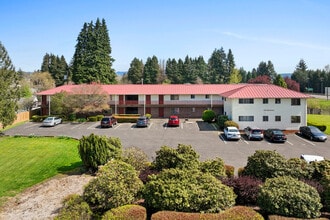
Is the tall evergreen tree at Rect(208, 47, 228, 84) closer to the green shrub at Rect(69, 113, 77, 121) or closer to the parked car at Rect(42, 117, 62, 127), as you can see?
the green shrub at Rect(69, 113, 77, 121)

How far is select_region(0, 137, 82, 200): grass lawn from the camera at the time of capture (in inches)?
660

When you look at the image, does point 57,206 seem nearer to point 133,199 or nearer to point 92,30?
point 133,199

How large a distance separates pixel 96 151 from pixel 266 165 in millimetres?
9463

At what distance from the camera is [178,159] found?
13.5 m

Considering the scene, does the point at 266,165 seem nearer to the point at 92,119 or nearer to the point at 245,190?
the point at 245,190

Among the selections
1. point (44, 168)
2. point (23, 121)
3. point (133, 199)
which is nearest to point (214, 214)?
point (133, 199)

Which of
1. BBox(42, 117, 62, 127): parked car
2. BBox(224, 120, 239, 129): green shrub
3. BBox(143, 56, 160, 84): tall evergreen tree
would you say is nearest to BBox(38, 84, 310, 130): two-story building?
BBox(224, 120, 239, 129): green shrub

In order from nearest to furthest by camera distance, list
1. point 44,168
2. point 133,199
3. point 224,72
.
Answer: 1. point 133,199
2. point 44,168
3. point 224,72

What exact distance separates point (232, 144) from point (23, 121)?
3157cm

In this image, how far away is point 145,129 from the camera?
36.3m

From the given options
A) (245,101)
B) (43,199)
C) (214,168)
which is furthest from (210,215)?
(245,101)

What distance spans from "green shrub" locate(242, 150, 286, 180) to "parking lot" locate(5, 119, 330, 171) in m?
6.92

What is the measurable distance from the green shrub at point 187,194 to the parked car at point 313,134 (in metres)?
22.8

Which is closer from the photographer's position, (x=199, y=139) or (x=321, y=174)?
(x=321, y=174)
